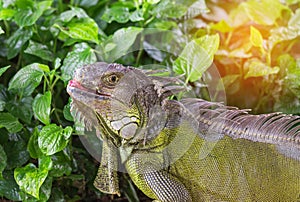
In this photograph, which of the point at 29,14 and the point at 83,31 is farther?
the point at 29,14

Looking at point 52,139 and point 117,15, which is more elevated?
point 117,15

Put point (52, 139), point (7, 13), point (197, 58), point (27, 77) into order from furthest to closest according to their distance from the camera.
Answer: point (7, 13)
point (197, 58)
point (27, 77)
point (52, 139)

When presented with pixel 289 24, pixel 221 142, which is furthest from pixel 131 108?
pixel 289 24

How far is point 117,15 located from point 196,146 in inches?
45.0

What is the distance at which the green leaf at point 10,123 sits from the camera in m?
2.86

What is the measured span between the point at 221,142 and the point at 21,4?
59.6 inches

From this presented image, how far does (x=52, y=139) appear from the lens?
272cm

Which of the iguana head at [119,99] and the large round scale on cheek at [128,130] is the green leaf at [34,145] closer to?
the iguana head at [119,99]

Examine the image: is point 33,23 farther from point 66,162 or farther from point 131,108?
point 131,108

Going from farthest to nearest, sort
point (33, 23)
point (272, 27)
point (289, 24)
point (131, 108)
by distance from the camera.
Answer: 1. point (272, 27)
2. point (289, 24)
3. point (33, 23)
4. point (131, 108)

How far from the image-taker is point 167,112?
2.46 metres

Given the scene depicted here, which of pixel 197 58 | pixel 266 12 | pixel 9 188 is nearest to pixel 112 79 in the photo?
pixel 197 58

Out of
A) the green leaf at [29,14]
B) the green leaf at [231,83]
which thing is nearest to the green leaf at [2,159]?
the green leaf at [29,14]

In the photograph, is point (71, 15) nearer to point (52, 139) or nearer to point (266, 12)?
point (52, 139)
